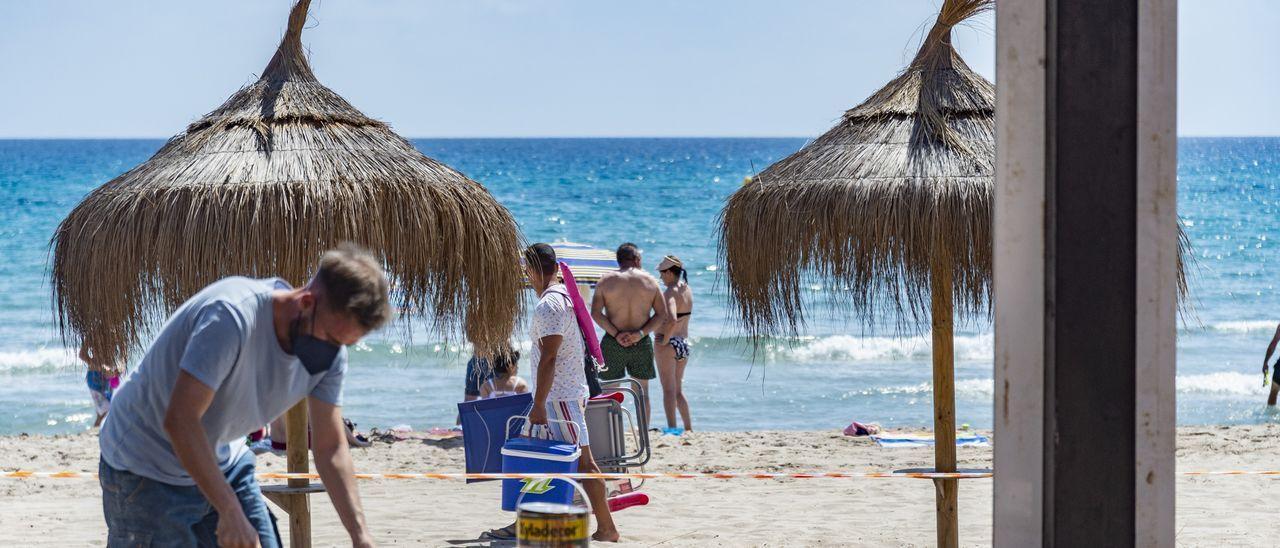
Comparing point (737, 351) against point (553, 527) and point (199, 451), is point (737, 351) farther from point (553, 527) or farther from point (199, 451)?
point (553, 527)

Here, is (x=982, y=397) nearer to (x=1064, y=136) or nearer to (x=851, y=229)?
(x=851, y=229)

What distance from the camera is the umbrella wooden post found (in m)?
5.00

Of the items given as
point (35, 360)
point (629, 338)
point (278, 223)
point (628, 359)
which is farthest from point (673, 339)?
point (35, 360)

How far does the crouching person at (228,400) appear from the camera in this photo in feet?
8.20

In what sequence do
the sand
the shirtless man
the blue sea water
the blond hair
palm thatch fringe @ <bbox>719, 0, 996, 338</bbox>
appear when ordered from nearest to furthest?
the blond hair < palm thatch fringe @ <bbox>719, 0, 996, 338</bbox> < the sand < the shirtless man < the blue sea water

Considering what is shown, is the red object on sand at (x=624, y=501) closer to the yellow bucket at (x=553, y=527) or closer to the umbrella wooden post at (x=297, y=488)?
the umbrella wooden post at (x=297, y=488)

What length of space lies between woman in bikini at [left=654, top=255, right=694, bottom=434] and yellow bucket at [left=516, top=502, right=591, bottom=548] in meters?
7.18

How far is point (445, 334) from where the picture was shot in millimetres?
5332

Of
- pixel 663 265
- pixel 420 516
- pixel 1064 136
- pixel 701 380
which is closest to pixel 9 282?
pixel 701 380

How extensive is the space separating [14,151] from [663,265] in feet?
213

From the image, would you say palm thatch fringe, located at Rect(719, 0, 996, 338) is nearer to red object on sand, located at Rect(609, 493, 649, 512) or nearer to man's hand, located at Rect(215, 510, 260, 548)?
red object on sand, located at Rect(609, 493, 649, 512)

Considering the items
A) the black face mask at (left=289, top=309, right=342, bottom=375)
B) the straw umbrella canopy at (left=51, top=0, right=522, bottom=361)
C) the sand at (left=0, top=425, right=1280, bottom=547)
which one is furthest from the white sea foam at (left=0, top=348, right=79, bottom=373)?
the black face mask at (left=289, top=309, right=342, bottom=375)

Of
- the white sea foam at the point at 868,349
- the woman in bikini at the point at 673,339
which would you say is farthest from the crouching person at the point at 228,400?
the white sea foam at the point at 868,349

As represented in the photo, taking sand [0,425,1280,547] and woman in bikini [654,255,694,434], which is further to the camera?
woman in bikini [654,255,694,434]
